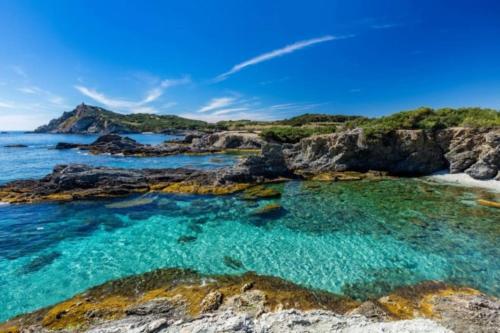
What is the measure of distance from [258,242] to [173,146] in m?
58.3

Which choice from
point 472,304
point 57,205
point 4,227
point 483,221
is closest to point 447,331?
point 472,304

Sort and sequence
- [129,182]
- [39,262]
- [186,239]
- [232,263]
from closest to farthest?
1. [232,263]
2. [39,262]
3. [186,239]
4. [129,182]

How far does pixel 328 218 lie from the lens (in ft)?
61.0

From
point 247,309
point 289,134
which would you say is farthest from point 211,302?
point 289,134

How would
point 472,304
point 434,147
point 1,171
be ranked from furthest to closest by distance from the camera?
point 1,171 < point 434,147 < point 472,304

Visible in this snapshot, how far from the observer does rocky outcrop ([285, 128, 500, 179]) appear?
27861 millimetres

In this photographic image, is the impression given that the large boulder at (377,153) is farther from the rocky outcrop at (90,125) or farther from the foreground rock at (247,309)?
the rocky outcrop at (90,125)

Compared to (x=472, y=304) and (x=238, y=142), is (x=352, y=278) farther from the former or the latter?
(x=238, y=142)

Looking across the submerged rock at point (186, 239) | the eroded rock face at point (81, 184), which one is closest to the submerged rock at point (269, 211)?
the submerged rock at point (186, 239)

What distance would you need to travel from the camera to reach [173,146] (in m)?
68.7

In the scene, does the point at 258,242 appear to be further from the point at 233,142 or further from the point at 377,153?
the point at 233,142

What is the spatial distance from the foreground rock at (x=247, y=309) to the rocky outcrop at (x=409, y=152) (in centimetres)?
2495

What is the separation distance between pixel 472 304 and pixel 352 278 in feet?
12.8

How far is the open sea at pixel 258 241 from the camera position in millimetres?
11258
